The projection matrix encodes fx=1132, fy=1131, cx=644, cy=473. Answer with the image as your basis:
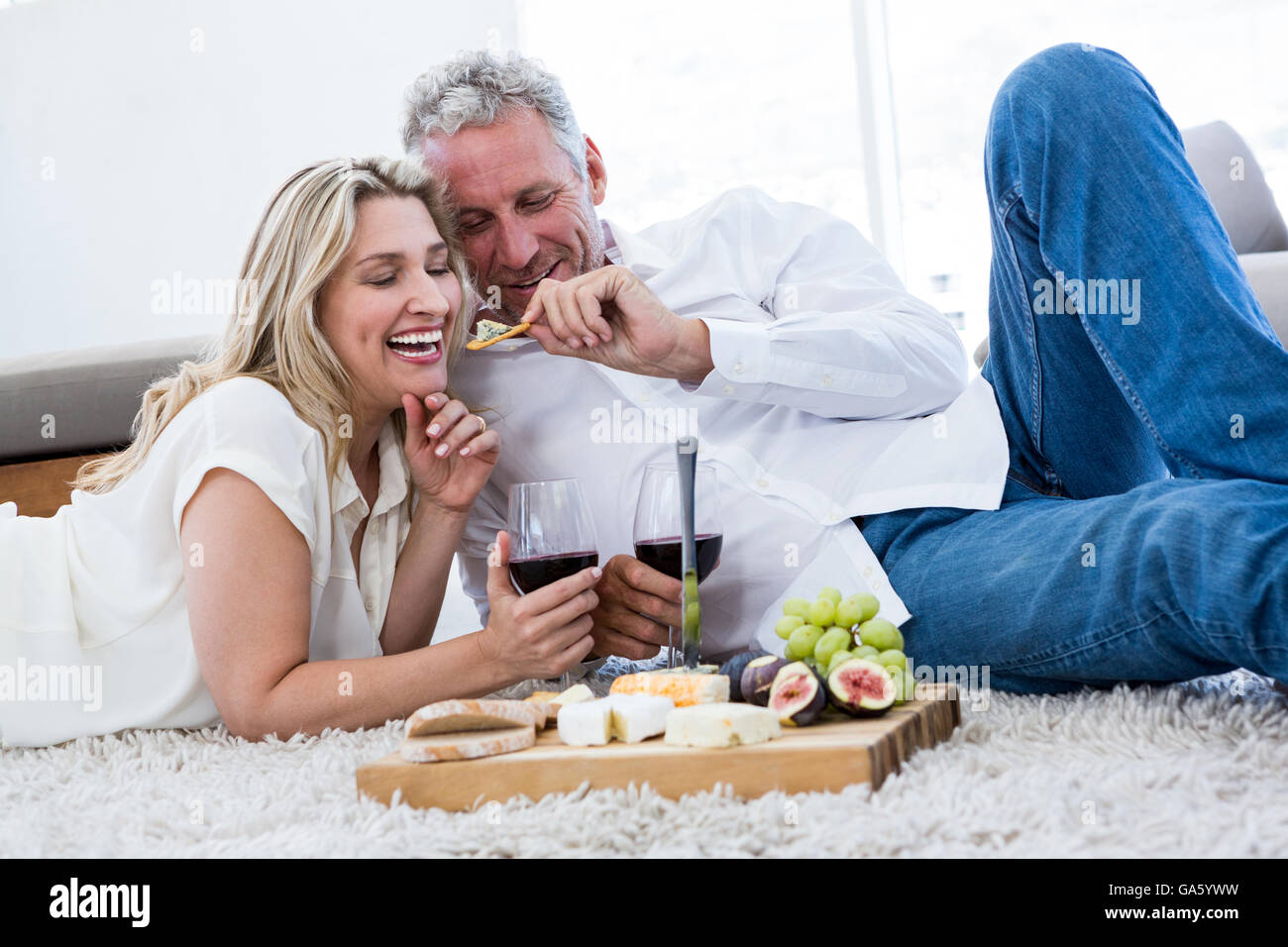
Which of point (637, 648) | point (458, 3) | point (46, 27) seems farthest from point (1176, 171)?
point (46, 27)

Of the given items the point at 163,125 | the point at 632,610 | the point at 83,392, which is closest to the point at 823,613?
the point at 632,610

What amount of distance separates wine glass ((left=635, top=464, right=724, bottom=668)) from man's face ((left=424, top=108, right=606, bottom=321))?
0.63m

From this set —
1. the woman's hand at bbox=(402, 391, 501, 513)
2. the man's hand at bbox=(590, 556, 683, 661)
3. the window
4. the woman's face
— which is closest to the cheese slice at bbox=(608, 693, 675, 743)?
the man's hand at bbox=(590, 556, 683, 661)

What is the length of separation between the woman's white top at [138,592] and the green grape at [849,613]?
0.66 metres

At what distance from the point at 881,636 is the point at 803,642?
0.08 metres

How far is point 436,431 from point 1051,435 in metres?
0.85

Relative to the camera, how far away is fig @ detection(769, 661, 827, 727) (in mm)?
1060

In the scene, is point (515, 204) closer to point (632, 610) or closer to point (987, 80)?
point (632, 610)

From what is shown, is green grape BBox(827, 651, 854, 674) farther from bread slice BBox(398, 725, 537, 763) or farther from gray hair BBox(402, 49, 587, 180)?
gray hair BBox(402, 49, 587, 180)

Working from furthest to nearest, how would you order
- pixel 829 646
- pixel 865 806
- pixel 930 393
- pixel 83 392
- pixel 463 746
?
pixel 83 392 < pixel 930 393 < pixel 829 646 < pixel 463 746 < pixel 865 806

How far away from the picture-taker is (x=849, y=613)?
3.97 ft

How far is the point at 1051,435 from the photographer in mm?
1577

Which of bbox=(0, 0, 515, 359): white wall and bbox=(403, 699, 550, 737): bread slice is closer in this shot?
bbox=(403, 699, 550, 737): bread slice
